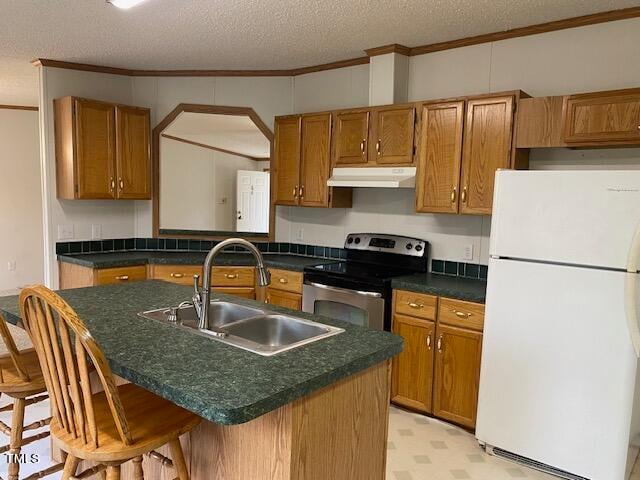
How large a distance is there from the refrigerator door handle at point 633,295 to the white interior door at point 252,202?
114 inches

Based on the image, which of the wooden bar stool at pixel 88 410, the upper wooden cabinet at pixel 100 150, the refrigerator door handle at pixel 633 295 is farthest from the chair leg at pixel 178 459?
the upper wooden cabinet at pixel 100 150

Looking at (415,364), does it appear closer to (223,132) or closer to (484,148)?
(484,148)

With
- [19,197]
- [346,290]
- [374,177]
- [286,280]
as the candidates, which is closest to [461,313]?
[346,290]

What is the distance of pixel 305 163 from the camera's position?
3973 mm

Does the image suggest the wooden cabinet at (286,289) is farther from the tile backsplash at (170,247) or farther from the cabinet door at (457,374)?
the cabinet door at (457,374)

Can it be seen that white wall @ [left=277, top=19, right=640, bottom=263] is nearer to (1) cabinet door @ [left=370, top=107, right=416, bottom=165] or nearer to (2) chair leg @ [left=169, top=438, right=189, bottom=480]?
(1) cabinet door @ [left=370, top=107, right=416, bottom=165]

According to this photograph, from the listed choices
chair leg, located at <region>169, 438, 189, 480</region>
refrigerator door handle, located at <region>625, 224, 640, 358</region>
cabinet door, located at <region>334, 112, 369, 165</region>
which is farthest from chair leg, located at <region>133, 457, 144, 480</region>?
cabinet door, located at <region>334, 112, 369, 165</region>

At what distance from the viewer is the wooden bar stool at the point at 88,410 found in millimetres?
1403

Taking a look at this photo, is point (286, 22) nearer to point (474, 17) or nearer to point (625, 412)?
point (474, 17)

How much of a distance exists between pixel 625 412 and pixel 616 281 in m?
0.61

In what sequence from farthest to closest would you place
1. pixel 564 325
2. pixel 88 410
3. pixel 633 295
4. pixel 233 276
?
pixel 233 276 < pixel 564 325 < pixel 633 295 < pixel 88 410

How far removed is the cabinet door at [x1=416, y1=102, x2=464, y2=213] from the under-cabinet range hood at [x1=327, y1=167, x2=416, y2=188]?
78 millimetres

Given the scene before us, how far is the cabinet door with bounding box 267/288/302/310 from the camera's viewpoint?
12.3 feet

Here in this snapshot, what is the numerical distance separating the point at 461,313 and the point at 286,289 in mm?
1408
